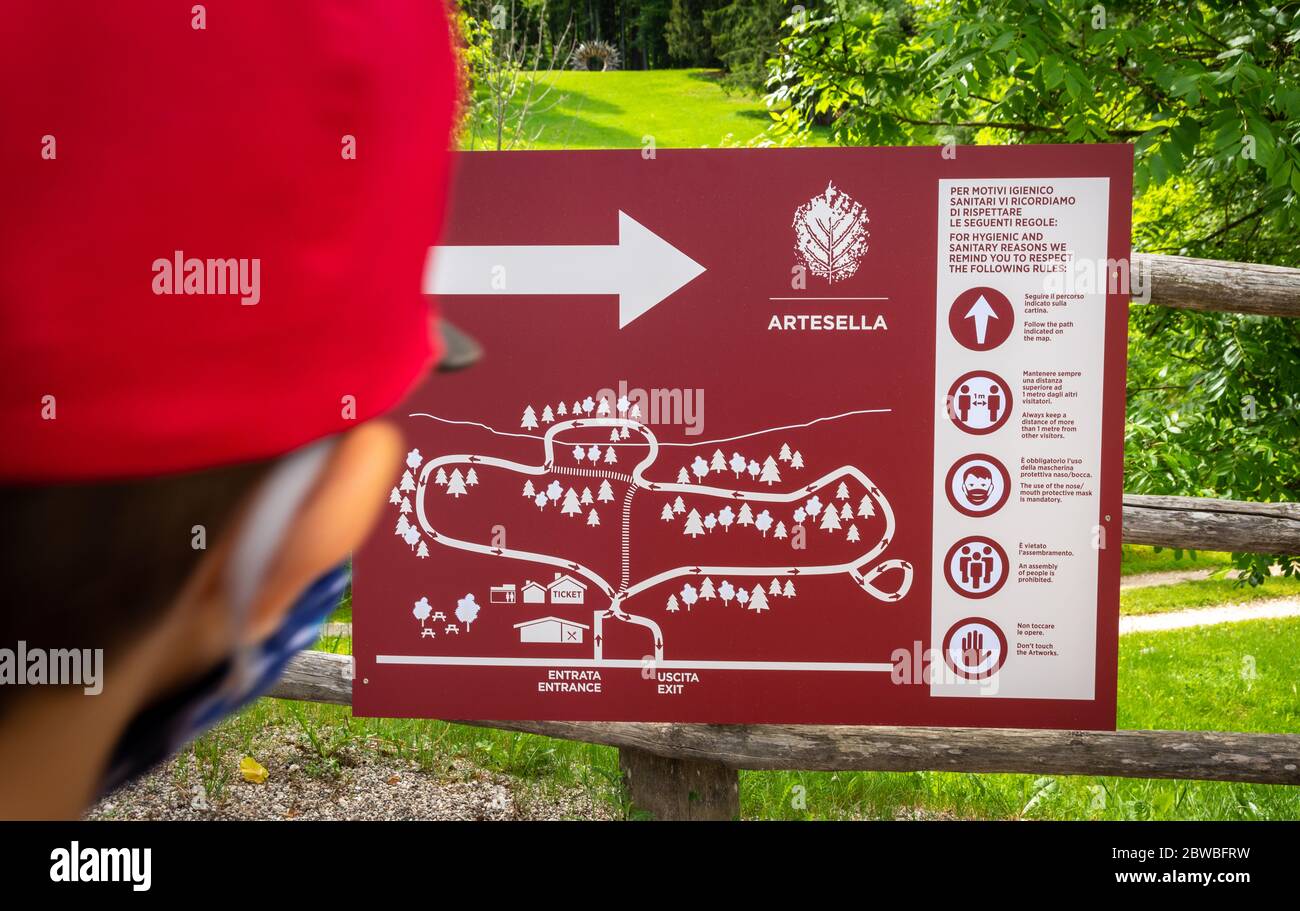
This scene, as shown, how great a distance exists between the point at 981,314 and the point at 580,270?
0.87 metres

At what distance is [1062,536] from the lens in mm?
2348

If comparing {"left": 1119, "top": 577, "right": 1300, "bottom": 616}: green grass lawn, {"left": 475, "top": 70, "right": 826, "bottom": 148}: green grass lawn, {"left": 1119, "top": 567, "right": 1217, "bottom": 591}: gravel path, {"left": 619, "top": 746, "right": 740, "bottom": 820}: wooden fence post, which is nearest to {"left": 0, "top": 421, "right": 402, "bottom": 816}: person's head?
{"left": 619, "top": 746, "right": 740, "bottom": 820}: wooden fence post

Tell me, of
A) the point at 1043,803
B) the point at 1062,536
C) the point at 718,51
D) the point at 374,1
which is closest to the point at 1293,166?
the point at 1062,536

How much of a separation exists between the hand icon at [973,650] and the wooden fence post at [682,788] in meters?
0.72

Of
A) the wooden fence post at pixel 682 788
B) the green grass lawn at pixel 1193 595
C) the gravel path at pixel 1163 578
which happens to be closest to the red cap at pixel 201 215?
the wooden fence post at pixel 682 788

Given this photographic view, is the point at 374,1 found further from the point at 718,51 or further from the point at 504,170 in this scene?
the point at 718,51

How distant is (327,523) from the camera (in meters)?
0.54

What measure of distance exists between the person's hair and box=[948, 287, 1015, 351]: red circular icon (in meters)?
2.00

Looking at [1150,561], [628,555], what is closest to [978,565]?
[628,555]

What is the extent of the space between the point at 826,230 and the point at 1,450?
199 centimetres

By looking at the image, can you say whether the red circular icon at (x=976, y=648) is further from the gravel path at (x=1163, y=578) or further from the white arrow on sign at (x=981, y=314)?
the gravel path at (x=1163, y=578)

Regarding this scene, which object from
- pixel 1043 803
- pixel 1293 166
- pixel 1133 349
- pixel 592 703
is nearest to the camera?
pixel 592 703
